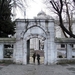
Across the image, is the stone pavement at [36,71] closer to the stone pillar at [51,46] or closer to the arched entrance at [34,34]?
the stone pillar at [51,46]

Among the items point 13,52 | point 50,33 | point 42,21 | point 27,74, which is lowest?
point 27,74

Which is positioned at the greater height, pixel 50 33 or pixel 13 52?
pixel 50 33

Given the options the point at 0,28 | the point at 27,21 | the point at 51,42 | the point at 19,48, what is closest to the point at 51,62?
the point at 51,42

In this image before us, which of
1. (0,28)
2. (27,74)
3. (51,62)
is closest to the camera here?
(27,74)

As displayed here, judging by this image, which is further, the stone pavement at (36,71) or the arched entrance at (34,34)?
the arched entrance at (34,34)

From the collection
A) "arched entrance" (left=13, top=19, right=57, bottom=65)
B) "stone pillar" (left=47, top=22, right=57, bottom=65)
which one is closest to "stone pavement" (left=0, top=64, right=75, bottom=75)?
"stone pillar" (left=47, top=22, right=57, bottom=65)

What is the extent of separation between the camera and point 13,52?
22828 millimetres

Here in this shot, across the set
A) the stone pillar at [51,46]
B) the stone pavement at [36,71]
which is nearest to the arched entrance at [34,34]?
the stone pillar at [51,46]

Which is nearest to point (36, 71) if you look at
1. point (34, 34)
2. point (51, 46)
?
A: point (51, 46)

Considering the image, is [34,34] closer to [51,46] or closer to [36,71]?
[51,46]

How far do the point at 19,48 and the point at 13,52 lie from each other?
0.87 meters

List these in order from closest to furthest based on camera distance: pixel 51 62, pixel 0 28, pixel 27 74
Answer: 1. pixel 27 74
2. pixel 51 62
3. pixel 0 28

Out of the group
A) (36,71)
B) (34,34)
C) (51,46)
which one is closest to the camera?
(36,71)

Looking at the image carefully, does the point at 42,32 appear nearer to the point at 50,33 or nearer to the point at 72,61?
the point at 50,33
